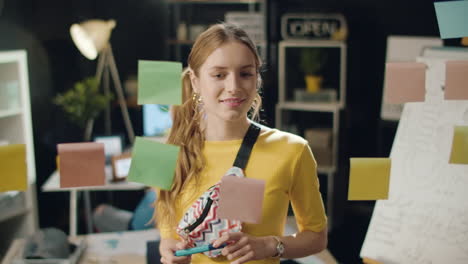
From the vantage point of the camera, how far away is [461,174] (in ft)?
5.57

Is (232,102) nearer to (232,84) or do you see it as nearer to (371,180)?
(232,84)

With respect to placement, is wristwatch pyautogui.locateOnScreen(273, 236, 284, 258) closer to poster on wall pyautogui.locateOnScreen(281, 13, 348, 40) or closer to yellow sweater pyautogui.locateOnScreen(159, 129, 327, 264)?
yellow sweater pyautogui.locateOnScreen(159, 129, 327, 264)

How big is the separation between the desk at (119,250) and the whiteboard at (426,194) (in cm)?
28

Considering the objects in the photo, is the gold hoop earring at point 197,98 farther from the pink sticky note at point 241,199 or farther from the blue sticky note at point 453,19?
the blue sticky note at point 453,19

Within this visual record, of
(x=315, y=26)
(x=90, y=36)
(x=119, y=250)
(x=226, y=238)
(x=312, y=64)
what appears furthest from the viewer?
(x=312, y=64)

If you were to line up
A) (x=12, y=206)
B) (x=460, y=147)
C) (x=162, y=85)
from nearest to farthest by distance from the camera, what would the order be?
1. (x=162, y=85)
2. (x=460, y=147)
3. (x=12, y=206)

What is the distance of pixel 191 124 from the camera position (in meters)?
1.33

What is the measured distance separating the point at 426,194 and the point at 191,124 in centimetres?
93

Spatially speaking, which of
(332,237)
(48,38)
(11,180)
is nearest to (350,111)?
(332,237)

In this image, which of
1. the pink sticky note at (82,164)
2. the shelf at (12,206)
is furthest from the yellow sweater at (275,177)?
the shelf at (12,206)

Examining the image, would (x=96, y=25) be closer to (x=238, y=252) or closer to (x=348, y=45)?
(x=348, y=45)

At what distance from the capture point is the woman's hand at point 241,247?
1.16 meters

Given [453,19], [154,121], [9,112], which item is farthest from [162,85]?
[154,121]

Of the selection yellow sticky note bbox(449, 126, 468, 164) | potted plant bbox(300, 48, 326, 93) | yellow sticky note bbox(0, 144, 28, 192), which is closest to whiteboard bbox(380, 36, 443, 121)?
potted plant bbox(300, 48, 326, 93)
